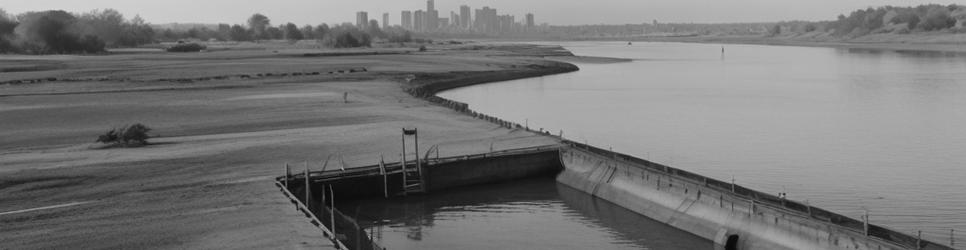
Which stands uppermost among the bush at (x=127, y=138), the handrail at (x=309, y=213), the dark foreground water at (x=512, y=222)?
the bush at (x=127, y=138)

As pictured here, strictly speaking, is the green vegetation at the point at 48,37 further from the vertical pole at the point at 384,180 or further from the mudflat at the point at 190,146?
the vertical pole at the point at 384,180

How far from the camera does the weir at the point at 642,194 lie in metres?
20.9

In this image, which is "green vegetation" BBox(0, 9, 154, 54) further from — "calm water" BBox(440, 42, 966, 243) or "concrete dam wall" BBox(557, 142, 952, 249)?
"concrete dam wall" BBox(557, 142, 952, 249)

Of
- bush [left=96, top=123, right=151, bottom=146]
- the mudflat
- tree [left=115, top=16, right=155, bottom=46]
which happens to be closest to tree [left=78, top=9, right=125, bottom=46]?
tree [left=115, top=16, right=155, bottom=46]

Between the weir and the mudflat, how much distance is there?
77.2 inches

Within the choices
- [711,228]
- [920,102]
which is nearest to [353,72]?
[920,102]

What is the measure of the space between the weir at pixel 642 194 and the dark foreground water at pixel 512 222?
0.38m

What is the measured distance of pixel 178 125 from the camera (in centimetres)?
4434

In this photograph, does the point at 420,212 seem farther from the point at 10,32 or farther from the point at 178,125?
the point at 10,32

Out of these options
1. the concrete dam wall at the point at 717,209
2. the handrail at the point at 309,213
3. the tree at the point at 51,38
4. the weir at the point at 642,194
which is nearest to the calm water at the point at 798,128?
the concrete dam wall at the point at 717,209

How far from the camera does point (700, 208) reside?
25016mm

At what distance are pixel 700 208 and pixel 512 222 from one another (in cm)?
522

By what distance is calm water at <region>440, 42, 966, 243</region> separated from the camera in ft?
95.7

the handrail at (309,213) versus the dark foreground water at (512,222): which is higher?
the handrail at (309,213)
